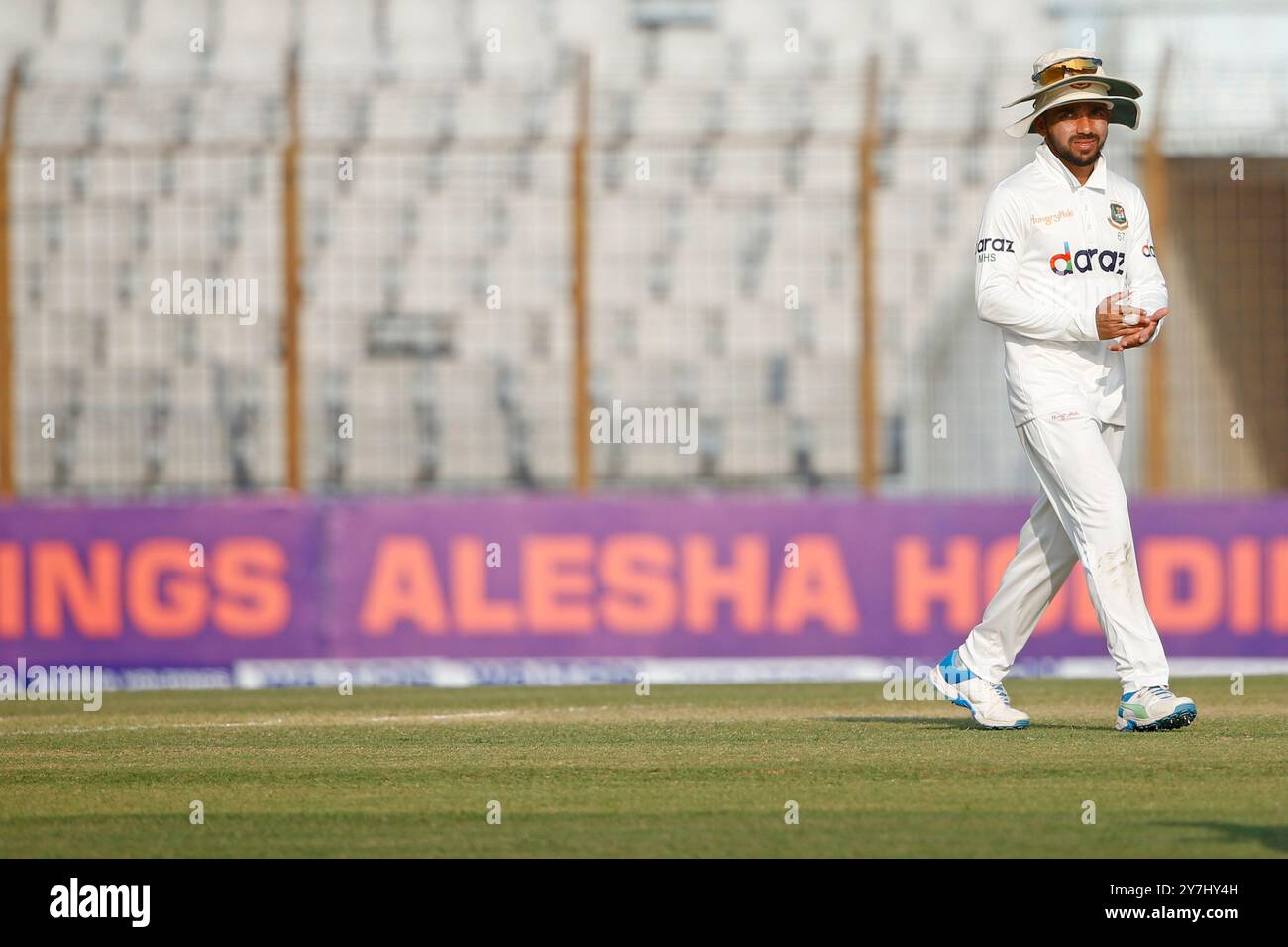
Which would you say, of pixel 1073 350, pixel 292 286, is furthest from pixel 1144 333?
pixel 292 286

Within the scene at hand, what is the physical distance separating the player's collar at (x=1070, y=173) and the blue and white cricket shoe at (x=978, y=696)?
1.64 m

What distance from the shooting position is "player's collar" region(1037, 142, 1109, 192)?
6.78 metres

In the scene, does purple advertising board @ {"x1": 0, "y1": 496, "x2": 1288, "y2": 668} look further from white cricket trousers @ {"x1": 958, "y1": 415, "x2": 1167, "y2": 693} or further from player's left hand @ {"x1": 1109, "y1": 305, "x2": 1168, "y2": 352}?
player's left hand @ {"x1": 1109, "y1": 305, "x2": 1168, "y2": 352}

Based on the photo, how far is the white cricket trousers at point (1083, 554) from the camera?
6.51m

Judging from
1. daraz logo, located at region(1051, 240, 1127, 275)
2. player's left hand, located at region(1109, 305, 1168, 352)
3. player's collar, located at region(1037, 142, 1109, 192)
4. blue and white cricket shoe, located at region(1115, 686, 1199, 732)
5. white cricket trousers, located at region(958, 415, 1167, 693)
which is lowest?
blue and white cricket shoe, located at region(1115, 686, 1199, 732)

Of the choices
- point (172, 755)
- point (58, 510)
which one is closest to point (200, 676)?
point (58, 510)

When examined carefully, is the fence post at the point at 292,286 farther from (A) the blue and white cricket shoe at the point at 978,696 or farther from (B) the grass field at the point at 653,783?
(A) the blue and white cricket shoe at the point at 978,696

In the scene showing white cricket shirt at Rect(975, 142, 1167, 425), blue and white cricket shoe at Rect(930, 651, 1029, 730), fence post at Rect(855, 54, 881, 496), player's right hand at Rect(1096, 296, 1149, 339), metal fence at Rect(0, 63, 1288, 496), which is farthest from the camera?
metal fence at Rect(0, 63, 1288, 496)

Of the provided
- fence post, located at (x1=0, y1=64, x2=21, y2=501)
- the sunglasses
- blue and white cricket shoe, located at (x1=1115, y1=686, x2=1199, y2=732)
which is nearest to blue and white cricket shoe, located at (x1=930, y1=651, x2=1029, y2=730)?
blue and white cricket shoe, located at (x1=1115, y1=686, x2=1199, y2=732)

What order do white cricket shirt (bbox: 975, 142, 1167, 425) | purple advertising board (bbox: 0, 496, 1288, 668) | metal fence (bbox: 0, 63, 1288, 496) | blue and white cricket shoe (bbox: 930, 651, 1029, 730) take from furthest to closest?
metal fence (bbox: 0, 63, 1288, 496)
purple advertising board (bbox: 0, 496, 1288, 668)
blue and white cricket shoe (bbox: 930, 651, 1029, 730)
white cricket shirt (bbox: 975, 142, 1167, 425)

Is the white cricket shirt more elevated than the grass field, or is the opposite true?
the white cricket shirt

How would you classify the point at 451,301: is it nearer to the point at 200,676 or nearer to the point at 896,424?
the point at 896,424

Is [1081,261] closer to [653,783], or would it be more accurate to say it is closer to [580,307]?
[653,783]

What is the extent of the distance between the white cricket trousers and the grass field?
11.7 inches
